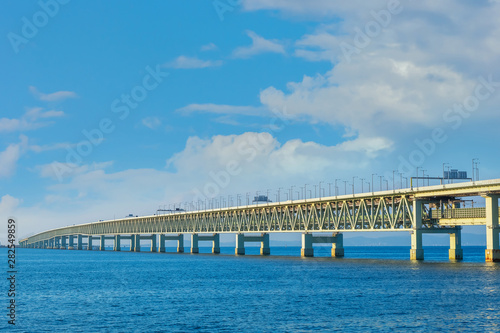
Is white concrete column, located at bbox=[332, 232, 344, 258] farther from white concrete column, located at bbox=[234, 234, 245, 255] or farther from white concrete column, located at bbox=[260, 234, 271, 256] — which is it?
white concrete column, located at bbox=[234, 234, 245, 255]

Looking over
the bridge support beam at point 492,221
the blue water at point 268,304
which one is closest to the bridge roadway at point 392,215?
the bridge support beam at point 492,221

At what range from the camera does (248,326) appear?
4609cm

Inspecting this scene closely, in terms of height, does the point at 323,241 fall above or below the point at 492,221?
below

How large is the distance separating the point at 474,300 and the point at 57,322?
122ft

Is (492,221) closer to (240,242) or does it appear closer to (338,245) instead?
(338,245)

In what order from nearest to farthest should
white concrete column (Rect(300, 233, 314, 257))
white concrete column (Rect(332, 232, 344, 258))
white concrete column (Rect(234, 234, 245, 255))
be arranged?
1. white concrete column (Rect(332, 232, 344, 258))
2. white concrete column (Rect(300, 233, 314, 257))
3. white concrete column (Rect(234, 234, 245, 255))

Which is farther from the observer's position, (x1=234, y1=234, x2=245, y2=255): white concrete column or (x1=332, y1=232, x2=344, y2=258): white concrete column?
(x1=234, y1=234, x2=245, y2=255): white concrete column

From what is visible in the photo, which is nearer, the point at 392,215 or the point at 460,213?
the point at 460,213

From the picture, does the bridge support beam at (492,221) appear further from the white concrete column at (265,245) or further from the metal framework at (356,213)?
the white concrete column at (265,245)

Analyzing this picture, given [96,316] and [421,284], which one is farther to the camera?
[421,284]

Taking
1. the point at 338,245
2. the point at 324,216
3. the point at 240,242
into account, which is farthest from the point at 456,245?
the point at 240,242

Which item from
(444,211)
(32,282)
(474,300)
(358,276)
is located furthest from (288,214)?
(474,300)

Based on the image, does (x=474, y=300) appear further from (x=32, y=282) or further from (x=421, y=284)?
(x=32, y=282)

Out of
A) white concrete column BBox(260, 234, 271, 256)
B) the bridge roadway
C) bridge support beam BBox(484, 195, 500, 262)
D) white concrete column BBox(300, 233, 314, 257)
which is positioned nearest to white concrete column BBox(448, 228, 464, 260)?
the bridge roadway
